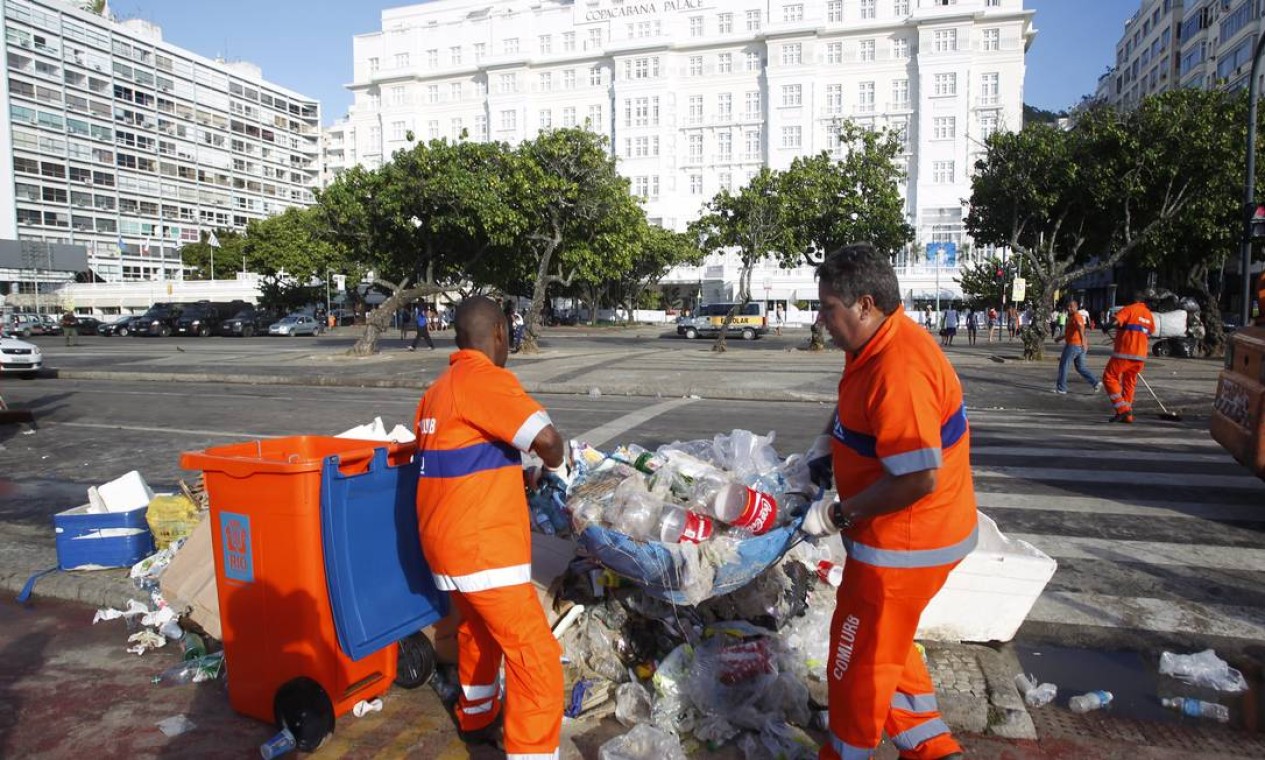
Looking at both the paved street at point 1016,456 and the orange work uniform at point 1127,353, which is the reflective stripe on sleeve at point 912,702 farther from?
the orange work uniform at point 1127,353

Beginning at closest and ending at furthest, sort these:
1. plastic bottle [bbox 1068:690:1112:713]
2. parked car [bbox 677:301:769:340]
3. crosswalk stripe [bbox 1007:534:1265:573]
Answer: plastic bottle [bbox 1068:690:1112:713] < crosswalk stripe [bbox 1007:534:1265:573] < parked car [bbox 677:301:769:340]

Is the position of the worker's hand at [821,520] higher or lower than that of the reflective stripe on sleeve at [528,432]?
lower

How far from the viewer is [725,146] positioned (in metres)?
70.2

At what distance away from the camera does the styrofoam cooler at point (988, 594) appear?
3672 mm

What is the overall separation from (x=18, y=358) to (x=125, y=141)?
75558 millimetres

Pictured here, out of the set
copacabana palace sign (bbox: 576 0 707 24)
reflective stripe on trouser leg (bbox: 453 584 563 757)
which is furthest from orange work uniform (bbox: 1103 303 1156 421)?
copacabana palace sign (bbox: 576 0 707 24)

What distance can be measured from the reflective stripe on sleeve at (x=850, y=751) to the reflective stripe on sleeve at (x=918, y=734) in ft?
0.94

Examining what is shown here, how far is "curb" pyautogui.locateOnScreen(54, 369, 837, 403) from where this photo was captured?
13367 mm

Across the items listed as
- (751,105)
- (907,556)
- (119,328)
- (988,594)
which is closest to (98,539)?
(907,556)

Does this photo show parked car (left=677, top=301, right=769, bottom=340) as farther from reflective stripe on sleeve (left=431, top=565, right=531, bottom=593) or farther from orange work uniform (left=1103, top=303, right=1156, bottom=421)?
reflective stripe on sleeve (left=431, top=565, right=531, bottom=593)

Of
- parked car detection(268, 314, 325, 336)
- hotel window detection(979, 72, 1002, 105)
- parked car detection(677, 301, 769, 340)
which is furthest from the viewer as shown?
hotel window detection(979, 72, 1002, 105)

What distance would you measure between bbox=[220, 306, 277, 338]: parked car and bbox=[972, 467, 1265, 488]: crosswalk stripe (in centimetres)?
4213

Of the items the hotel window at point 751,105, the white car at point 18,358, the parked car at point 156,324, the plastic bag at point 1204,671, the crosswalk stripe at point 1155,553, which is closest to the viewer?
the plastic bag at point 1204,671

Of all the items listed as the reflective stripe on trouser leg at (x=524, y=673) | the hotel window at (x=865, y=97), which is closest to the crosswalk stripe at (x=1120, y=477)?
the reflective stripe on trouser leg at (x=524, y=673)
